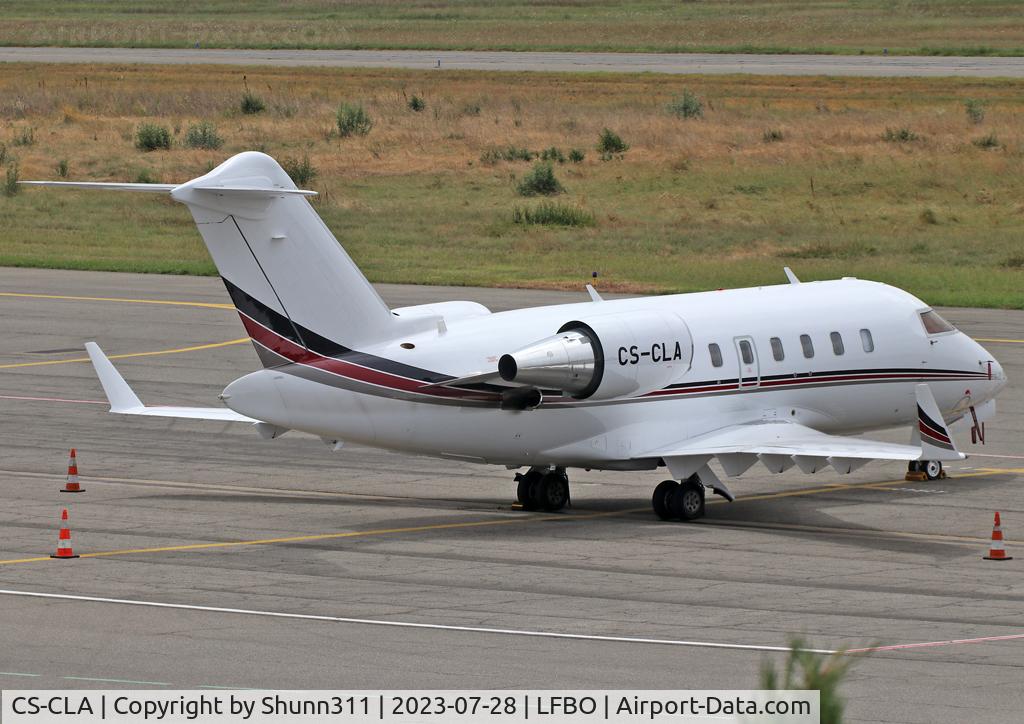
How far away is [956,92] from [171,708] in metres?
93.1

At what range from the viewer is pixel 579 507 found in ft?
94.0

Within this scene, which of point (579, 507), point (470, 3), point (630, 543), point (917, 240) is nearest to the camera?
point (630, 543)

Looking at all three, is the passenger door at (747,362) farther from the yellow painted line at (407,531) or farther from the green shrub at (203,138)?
the green shrub at (203,138)

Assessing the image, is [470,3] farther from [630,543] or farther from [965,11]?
[630,543]

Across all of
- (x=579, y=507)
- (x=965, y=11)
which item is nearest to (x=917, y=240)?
(x=579, y=507)

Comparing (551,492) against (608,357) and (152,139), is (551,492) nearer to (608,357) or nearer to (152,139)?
(608,357)

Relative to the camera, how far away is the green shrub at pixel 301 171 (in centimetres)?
7731

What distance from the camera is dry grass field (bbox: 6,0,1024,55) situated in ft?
479

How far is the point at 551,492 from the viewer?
91.9ft

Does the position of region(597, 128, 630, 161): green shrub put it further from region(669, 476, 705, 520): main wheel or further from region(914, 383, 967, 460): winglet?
region(914, 383, 967, 460): winglet

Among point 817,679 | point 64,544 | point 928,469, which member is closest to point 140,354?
point 64,544

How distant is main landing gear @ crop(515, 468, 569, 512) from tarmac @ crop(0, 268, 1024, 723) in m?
0.26

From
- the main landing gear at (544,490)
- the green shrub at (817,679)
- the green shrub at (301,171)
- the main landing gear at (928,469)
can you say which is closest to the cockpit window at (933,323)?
the main landing gear at (928,469)

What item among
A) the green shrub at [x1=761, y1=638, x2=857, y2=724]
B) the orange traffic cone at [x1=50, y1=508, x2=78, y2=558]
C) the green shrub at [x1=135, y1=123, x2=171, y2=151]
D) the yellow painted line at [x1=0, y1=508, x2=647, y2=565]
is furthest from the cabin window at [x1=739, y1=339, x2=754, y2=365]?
the green shrub at [x1=135, y1=123, x2=171, y2=151]
